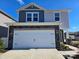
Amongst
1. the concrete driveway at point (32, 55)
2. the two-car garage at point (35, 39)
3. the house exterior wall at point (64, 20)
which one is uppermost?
the house exterior wall at point (64, 20)

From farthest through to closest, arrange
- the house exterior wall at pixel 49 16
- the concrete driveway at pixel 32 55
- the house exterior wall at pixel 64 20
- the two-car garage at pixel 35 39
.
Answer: the house exterior wall at pixel 64 20 < the house exterior wall at pixel 49 16 < the two-car garage at pixel 35 39 < the concrete driveway at pixel 32 55

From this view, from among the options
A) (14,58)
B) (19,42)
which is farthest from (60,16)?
(14,58)

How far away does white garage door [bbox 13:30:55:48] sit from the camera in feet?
63.5

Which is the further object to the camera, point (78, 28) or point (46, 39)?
point (78, 28)

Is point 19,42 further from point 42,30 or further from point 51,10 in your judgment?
point 51,10

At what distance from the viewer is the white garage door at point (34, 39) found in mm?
19359

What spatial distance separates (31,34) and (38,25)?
1661 mm

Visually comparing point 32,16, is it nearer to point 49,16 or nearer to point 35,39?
point 49,16

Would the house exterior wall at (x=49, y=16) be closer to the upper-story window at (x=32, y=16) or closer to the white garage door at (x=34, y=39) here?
the upper-story window at (x=32, y=16)

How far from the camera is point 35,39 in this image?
19516mm

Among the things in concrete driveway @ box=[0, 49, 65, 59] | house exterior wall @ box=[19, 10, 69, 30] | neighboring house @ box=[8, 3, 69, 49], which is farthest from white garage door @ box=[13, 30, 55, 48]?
concrete driveway @ box=[0, 49, 65, 59]

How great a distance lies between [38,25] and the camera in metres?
Answer: 19.9

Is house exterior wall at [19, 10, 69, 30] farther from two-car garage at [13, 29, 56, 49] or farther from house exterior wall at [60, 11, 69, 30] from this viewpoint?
two-car garage at [13, 29, 56, 49]

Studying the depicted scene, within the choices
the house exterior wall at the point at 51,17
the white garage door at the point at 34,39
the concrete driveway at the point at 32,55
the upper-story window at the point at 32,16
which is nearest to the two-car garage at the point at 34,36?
the white garage door at the point at 34,39
